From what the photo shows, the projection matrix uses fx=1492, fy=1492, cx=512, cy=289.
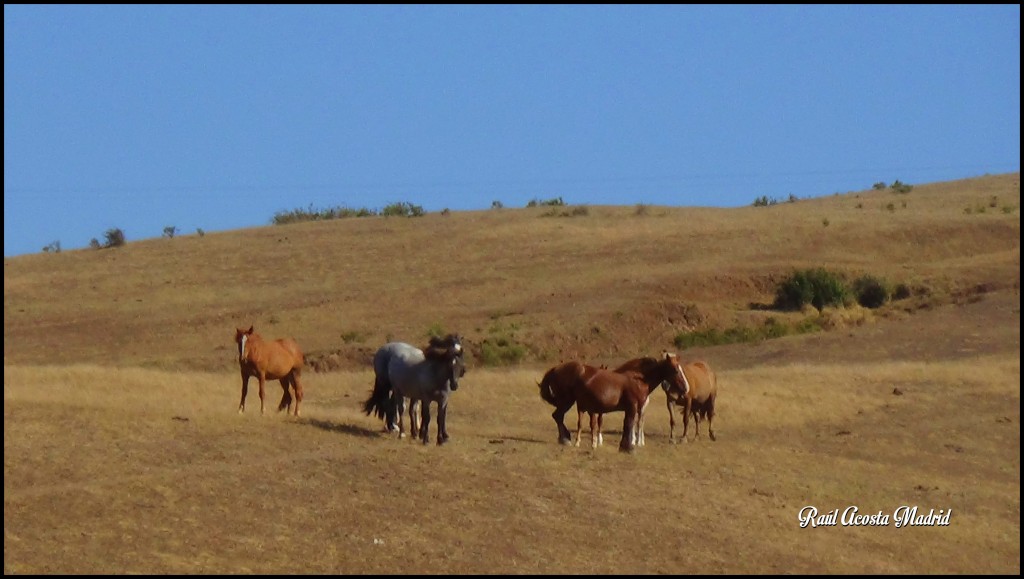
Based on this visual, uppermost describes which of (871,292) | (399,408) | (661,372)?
(871,292)

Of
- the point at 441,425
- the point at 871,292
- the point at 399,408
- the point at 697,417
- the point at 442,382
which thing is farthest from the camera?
the point at 871,292

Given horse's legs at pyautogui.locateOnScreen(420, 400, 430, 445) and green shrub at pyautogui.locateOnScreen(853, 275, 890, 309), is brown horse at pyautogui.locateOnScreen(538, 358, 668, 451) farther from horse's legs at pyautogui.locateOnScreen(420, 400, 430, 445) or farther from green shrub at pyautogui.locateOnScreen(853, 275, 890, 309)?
green shrub at pyautogui.locateOnScreen(853, 275, 890, 309)

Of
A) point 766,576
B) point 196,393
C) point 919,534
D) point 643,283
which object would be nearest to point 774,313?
point 643,283

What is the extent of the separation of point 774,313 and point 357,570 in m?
35.1

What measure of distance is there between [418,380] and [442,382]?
48 cm

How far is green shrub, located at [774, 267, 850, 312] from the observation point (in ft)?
166

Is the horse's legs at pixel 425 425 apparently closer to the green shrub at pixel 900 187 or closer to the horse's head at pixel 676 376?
the horse's head at pixel 676 376

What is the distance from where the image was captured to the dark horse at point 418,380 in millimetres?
22594

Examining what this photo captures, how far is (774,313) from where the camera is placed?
4975 cm

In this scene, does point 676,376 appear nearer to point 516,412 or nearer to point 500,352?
point 516,412

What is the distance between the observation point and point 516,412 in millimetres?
29594

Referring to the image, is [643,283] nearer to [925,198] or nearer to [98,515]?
[925,198]

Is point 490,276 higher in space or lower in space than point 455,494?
higher

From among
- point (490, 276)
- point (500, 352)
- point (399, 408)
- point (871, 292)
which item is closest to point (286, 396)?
point (399, 408)
